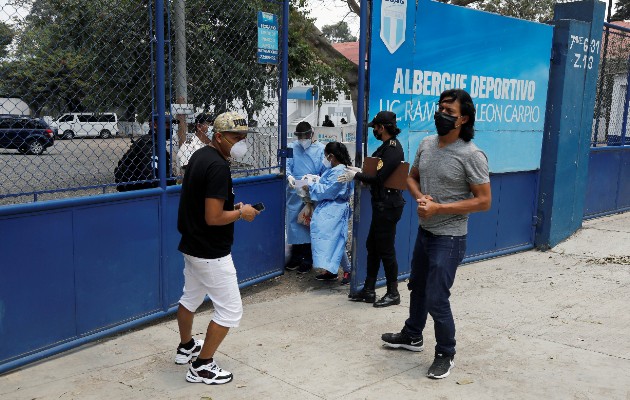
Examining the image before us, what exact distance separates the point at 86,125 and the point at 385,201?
250 cm

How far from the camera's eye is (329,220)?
230 inches

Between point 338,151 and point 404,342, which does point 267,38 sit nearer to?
point 338,151

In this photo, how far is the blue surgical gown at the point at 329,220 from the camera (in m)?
5.81

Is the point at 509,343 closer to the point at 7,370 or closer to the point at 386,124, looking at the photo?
the point at 386,124

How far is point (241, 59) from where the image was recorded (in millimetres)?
5578

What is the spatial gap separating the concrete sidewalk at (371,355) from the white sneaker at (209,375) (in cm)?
4

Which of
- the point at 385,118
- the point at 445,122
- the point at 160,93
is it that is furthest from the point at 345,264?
the point at 445,122

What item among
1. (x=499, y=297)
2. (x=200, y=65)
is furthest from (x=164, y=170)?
(x=499, y=297)

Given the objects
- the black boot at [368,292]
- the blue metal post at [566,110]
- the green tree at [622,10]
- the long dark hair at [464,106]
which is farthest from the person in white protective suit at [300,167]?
the green tree at [622,10]

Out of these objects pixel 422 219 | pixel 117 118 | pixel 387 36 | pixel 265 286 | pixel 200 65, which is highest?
pixel 387 36

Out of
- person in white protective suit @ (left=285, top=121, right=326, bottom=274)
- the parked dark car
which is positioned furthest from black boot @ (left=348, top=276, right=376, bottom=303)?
the parked dark car

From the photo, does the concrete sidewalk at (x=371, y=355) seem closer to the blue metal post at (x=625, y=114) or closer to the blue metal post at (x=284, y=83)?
the blue metal post at (x=284, y=83)

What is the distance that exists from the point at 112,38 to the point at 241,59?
1.45m

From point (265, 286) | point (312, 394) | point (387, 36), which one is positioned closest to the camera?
point (312, 394)
